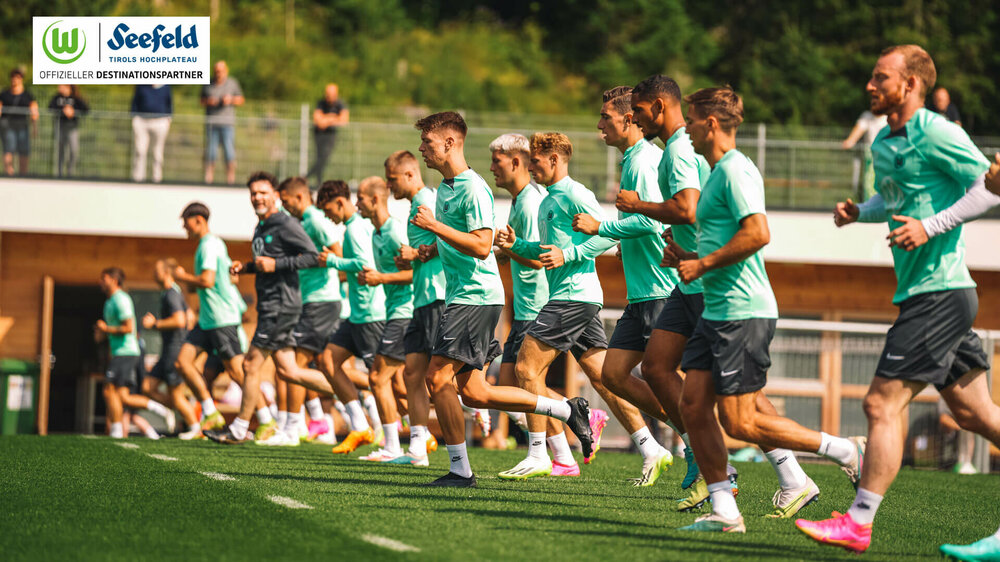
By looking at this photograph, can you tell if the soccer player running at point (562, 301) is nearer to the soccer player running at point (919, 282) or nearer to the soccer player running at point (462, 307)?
the soccer player running at point (462, 307)

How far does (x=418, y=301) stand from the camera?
28.9 feet

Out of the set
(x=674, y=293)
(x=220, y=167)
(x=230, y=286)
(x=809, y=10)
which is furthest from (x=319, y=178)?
(x=809, y=10)

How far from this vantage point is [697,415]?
5.86 m

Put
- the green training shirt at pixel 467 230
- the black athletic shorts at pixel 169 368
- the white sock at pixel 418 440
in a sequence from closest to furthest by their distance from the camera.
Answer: the green training shirt at pixel 467 230 → the white sock at pixel 418 440 → the black athletic shorts at pixel 169 368

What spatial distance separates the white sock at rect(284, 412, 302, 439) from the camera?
11867 millimetres

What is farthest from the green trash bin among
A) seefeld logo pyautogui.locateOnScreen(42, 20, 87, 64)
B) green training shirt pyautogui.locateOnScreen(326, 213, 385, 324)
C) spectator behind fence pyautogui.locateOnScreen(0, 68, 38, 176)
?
green training shirt pyautogui.locateOnScreen(326, 213, 385, 324)

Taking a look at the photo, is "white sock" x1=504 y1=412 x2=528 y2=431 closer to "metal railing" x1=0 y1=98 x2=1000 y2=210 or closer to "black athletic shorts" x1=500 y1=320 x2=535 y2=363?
"black athletic shorts" x1=500 y1=320 x2=535 y2=363

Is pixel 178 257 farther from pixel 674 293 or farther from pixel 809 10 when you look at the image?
pixel 809 10

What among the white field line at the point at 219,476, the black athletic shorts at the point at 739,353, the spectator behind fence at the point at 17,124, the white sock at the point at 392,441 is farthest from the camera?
the spectator behind fence at the point at 17,124

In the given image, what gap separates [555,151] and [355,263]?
238cm

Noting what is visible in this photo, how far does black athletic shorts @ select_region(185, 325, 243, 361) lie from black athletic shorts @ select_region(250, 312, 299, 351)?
83 cm

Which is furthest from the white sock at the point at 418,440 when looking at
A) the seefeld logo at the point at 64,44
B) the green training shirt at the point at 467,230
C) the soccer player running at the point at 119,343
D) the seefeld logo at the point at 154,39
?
the seefeld logo at the point at 64,44

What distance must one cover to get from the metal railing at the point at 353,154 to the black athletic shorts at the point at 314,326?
8700 millimetres

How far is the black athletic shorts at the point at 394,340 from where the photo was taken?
33.7ft
